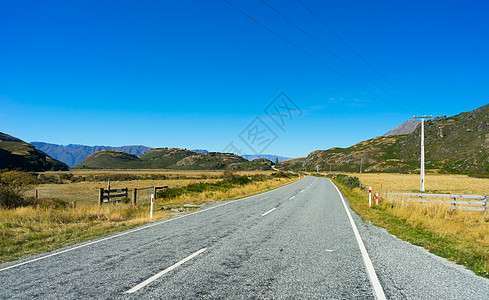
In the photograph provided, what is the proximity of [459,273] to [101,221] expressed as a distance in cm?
1205

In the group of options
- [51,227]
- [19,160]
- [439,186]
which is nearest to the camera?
[51,227]

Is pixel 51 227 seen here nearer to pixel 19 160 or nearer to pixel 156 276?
pixel 156 276

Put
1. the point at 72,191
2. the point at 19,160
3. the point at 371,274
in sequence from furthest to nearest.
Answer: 1. the point at 19,160
2. the point at 72,191
3. the point at 371,274

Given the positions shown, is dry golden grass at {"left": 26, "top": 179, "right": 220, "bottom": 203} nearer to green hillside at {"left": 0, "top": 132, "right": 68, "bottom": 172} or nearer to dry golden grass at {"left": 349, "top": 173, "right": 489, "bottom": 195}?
dry golden grass at {"left": 349, "top": 173, "right": 489, "bottom": 195}

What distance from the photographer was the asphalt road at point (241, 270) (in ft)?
13.5

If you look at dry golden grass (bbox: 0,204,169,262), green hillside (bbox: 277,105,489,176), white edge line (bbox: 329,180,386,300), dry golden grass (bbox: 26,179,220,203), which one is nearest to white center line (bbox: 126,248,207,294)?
white edge line (bbox: 329,180,386,300)

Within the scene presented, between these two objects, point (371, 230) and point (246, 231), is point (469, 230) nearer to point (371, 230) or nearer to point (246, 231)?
point (371, 230)

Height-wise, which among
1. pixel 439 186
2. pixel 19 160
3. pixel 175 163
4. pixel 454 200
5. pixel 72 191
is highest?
pixel 175 163

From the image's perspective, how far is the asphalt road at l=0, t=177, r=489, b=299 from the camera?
412 cm

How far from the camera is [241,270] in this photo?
200 inches

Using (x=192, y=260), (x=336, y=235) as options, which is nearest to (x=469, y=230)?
(x=336, y=235)

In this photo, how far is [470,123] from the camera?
136375 mm

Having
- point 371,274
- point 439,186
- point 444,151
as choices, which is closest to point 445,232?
point 371,274

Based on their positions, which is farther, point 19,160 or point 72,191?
point 19,160
